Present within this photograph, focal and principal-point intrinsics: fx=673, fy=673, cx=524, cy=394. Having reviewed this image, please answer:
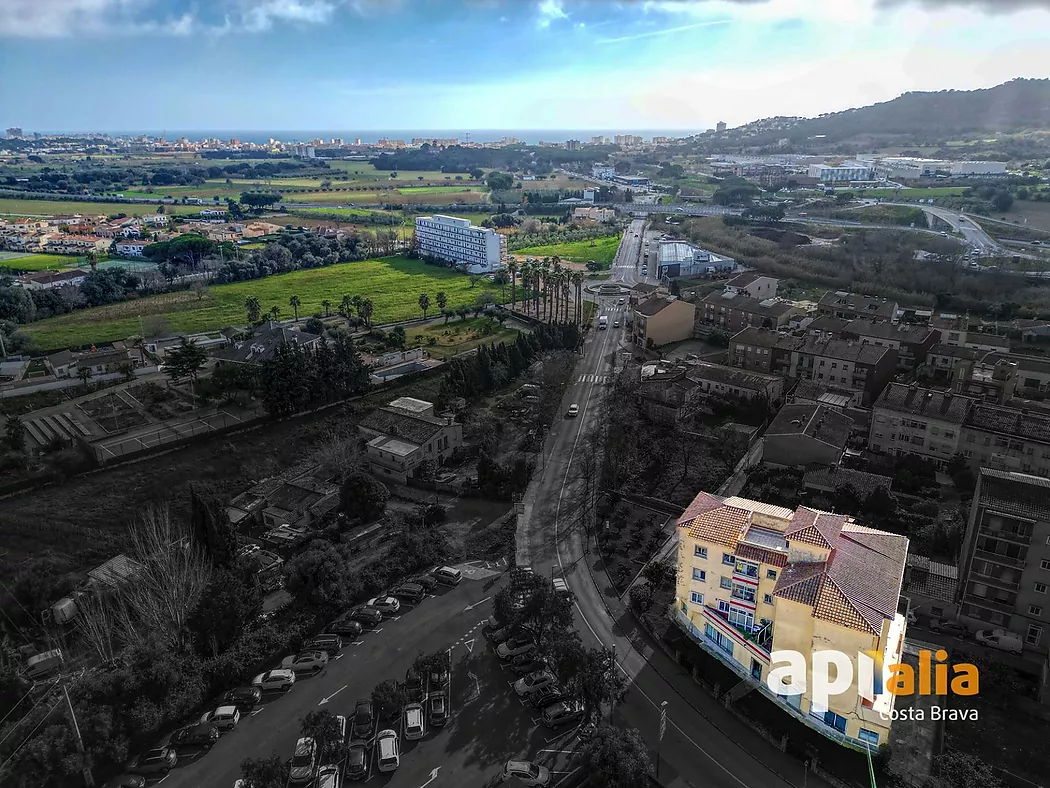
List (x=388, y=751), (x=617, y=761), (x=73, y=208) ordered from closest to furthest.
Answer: (x=617, y=761) → (x=388, y=751) → (x=73, y=208)

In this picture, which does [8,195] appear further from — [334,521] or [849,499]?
[849,499]

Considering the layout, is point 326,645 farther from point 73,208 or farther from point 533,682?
point 73,208

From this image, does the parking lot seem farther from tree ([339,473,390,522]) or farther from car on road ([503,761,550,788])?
tree ([339,473,390,522])

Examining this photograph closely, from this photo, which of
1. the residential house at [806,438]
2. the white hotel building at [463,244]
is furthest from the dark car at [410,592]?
the white hotel building at [463,244]

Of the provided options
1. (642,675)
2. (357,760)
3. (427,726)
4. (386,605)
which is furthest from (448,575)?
(357,760)

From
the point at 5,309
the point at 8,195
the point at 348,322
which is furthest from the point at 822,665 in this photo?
the point at 8,195

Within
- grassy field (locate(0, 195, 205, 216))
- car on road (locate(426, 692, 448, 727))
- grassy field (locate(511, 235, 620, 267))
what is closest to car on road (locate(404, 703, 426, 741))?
car on road (locate(426, 692, 448, 727))
